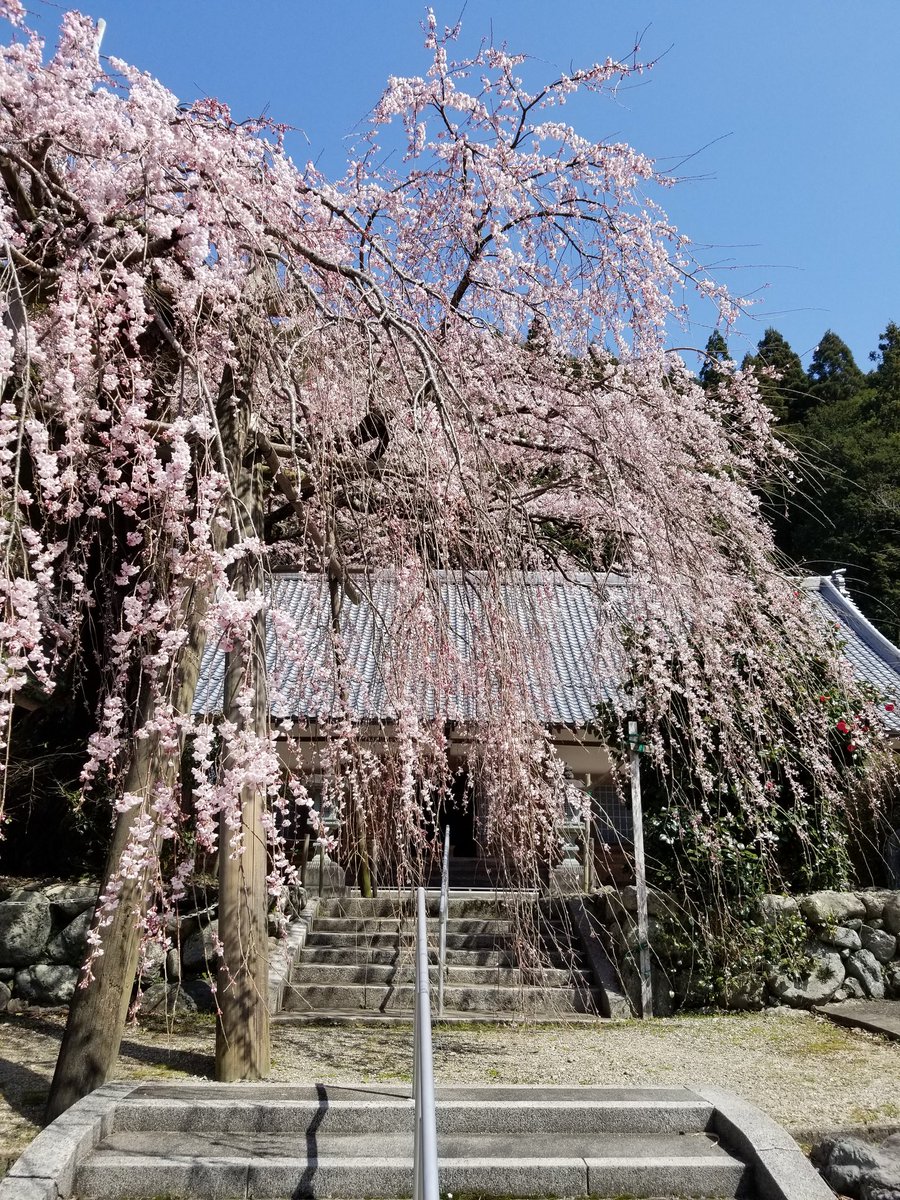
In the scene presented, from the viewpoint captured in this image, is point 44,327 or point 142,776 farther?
point 142,776

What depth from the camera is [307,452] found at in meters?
4.37

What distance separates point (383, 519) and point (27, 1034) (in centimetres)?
490

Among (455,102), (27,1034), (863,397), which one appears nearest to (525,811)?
(455,102)

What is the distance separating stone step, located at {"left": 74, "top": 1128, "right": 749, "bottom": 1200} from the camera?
3379 millimetres

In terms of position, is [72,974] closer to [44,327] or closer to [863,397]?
[44,327]

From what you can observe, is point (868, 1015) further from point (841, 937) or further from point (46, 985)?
point (46, 985)

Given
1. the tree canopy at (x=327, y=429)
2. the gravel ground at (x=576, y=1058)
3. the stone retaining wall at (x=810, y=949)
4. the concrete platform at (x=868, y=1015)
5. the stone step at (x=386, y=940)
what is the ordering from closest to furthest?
the tree canopy at (x=327, y=429) → the gravel ground at (x=576, y=1058) → the concrete platform at (x=868, y=1015) → the stone retaining wall at (x=810, y=949) → the stone step at (x=386, y=940)

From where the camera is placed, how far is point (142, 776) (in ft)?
13.1

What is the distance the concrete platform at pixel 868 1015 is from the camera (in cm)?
650

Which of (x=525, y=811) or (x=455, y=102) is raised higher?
(x=455, y=102)

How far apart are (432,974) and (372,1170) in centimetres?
420

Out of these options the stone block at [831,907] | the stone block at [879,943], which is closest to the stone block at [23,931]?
the stone block at [831,907]

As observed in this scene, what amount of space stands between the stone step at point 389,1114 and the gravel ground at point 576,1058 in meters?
0.63

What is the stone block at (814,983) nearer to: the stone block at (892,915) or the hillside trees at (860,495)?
the stone block at (892,915)
